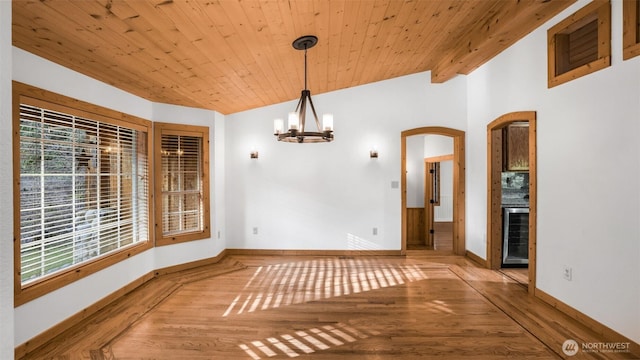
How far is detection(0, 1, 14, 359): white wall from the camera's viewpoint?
4.46 ft

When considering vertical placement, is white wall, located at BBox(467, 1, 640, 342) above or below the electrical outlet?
above

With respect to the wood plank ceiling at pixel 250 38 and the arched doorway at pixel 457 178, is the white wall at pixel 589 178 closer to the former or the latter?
the wood plank ceiling at pixel 250 38

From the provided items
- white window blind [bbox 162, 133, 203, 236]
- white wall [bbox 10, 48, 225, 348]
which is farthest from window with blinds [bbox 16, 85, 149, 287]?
white window blind [bbox 162, 133, 203, 236]

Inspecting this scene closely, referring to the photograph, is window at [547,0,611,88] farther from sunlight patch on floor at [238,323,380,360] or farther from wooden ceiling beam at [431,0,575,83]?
sunlight patch on floor at [238,323,380,360]

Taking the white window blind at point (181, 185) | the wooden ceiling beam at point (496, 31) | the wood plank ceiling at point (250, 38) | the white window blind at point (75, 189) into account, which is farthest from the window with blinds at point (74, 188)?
the wooden ceiling beam at point (496, 31)

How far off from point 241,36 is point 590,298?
417 cm

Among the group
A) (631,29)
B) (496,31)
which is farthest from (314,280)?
(631,29)

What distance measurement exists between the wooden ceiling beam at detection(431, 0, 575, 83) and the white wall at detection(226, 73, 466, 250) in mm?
836

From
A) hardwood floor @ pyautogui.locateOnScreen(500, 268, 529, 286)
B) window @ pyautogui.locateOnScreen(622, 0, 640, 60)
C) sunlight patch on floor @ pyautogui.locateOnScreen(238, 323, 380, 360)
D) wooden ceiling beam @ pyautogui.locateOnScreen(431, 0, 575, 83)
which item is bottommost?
sunlight patch on floor @ pyautogui.locateOnScreen(238, 323, 380, 360)

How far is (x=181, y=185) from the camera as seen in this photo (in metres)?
4.76

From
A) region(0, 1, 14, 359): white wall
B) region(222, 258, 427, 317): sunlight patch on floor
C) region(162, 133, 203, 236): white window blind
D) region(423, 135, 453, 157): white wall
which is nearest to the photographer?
region(0, 1, 14, 359): white wall

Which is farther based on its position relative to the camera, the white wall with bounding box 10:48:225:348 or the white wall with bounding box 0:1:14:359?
the white wall with bounding box 10:48:225:348

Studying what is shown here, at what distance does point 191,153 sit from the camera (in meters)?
4.85

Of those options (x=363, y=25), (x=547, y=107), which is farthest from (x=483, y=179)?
(x=363, y=25)
